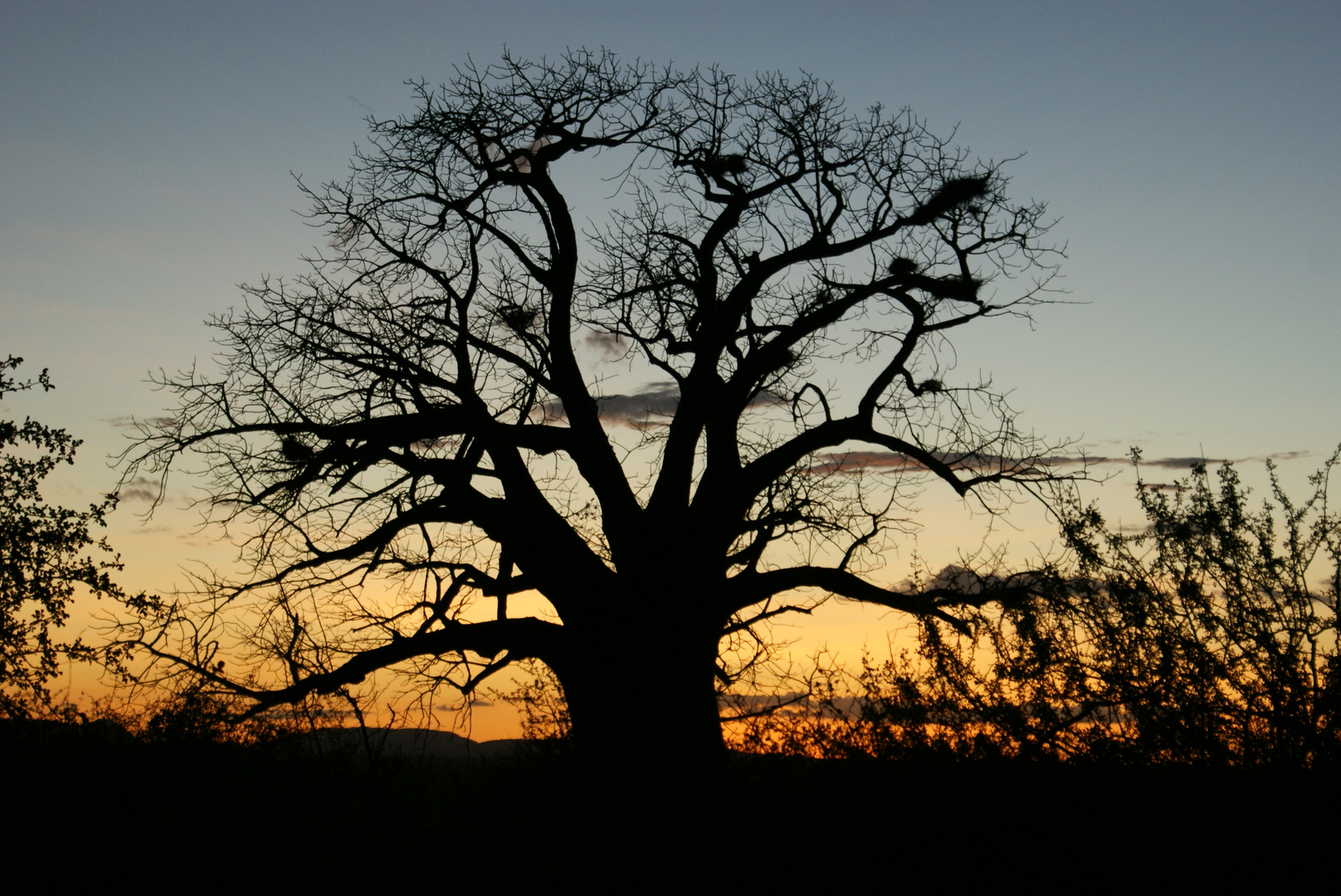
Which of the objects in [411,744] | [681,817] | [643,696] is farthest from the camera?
[411,744]

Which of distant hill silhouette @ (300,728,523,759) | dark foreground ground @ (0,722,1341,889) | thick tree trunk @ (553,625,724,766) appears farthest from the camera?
distant hill silhouette @ (300,728,523,759)

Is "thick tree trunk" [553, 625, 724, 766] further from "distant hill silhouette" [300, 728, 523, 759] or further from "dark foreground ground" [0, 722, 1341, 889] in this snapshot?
"distant hill silhouette" [300, 728, 523, 759]

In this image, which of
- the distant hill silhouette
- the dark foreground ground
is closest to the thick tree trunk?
the dark foreground ground

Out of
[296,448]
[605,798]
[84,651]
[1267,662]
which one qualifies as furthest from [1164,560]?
[84,651]

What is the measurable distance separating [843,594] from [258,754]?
18.0ft

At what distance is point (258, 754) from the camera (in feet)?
28.2

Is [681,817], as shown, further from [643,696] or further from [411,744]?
[411,744]

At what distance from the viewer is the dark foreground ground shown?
184 inches

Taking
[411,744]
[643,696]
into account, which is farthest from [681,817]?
[411,744]

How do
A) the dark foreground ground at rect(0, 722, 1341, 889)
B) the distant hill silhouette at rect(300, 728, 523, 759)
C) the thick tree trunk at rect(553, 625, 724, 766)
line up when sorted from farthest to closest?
1. the distant hill silhouette at rect(300, 728, 523, 759)
2. the thick tree trunk at rect(553, 625, 724, 766)
3. the dark foreground ground at rect(0, 722, 1341, 889)

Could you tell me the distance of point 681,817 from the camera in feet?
18.9

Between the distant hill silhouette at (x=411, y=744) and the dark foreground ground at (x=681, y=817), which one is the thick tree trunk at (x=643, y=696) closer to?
the dark foreground ground at (x=681, y=817)

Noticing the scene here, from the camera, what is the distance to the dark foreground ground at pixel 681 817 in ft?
15.3

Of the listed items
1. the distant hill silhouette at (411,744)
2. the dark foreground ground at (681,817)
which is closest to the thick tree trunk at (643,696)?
the dark foreground ground at (681,817)
